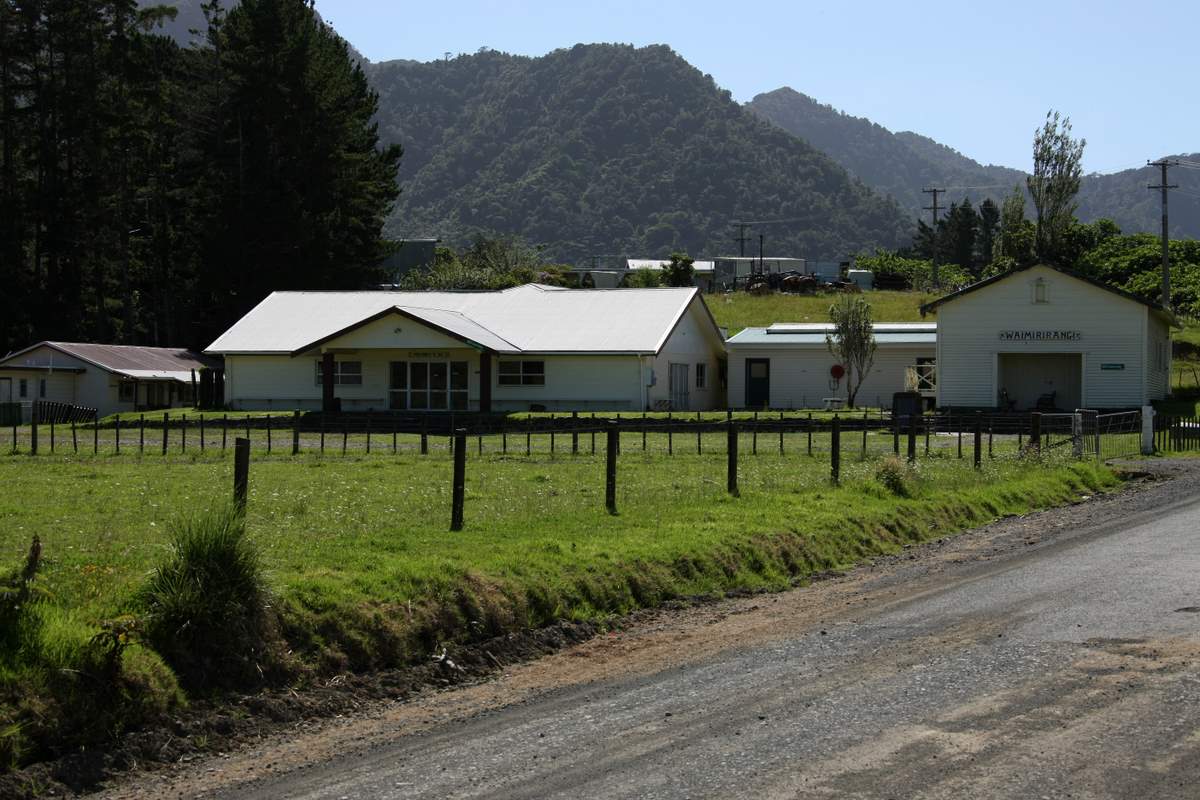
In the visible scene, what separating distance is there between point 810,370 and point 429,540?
141ft

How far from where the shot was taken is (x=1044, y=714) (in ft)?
27.7

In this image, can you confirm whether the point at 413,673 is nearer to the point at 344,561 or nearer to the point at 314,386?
the point at 344,561

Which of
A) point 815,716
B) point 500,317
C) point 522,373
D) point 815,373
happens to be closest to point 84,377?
point 500,317

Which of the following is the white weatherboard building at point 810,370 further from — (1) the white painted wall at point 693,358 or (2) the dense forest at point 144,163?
(2) the dense forest at point 144,163

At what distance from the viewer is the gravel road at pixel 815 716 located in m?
7.33

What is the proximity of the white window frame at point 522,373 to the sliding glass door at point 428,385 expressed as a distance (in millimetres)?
1362

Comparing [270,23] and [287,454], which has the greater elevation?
[270,23]

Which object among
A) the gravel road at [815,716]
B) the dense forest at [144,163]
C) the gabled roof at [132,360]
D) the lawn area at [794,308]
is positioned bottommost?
the gravel road at [815,716]

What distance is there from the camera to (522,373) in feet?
169

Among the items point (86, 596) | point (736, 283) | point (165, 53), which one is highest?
point (165, 53)

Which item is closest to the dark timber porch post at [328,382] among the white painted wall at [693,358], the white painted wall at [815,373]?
the white painted wall at [693,358]

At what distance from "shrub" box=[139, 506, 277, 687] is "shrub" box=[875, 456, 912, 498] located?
42.1ft

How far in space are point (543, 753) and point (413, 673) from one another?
2.58 metres

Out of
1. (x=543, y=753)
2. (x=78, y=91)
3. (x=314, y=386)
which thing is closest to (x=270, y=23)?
(x=78, y=91)
